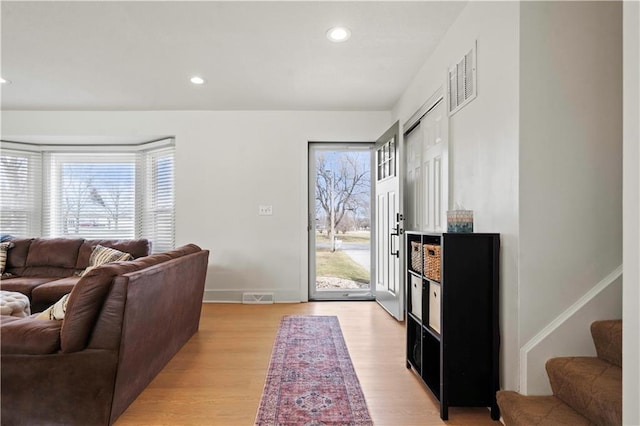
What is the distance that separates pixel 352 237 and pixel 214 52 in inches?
109

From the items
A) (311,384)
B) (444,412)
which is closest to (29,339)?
(311,384)

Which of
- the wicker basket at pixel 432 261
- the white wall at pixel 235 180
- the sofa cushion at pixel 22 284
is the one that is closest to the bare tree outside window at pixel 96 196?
the white wall at pixel 235 180

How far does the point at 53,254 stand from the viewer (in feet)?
12.2

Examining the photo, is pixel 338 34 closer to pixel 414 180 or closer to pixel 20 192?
pixel 414 180

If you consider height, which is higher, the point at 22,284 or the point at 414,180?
the point at 414,180

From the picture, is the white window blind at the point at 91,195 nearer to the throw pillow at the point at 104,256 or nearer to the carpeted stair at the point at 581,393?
the throw pillow at the point at 104,256

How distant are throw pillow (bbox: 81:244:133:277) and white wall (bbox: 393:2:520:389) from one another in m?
3.47

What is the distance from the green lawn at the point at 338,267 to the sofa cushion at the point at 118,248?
216 centimetres

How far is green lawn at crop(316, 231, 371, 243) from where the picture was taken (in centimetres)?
443

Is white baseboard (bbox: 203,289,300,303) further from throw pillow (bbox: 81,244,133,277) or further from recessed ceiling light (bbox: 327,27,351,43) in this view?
recessed ceiling light (bbox: 327,27,351,43)

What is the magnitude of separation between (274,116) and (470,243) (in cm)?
322

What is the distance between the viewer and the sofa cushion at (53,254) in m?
3.70

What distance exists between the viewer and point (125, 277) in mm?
1674
